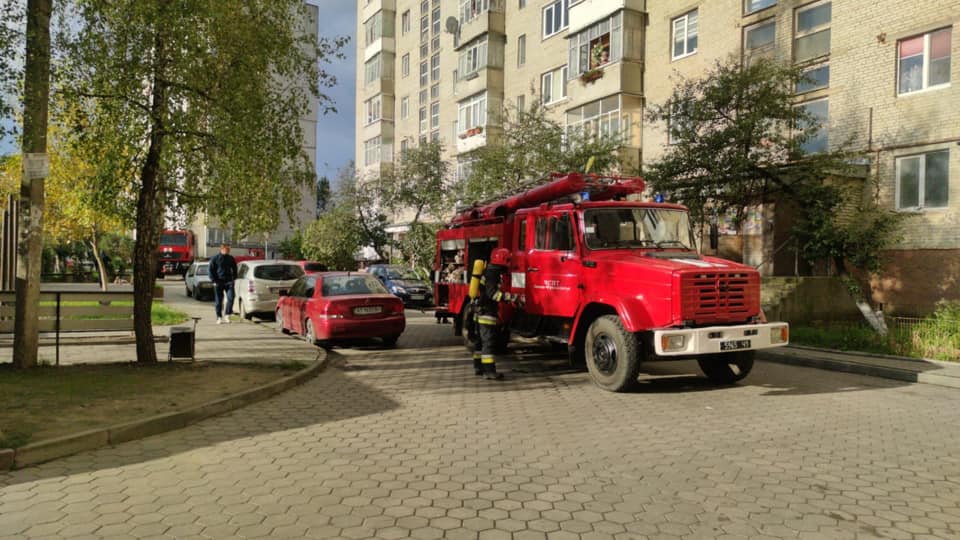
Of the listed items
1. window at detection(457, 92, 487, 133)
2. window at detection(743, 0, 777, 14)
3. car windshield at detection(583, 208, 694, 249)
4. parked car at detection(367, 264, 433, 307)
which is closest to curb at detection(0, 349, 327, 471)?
car windshield at detection(583, 208, 694, 249)

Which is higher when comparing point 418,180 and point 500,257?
point 418,180

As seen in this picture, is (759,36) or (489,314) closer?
(489,314)

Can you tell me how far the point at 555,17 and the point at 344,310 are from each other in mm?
24361

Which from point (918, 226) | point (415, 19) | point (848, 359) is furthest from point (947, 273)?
point (415, 19)

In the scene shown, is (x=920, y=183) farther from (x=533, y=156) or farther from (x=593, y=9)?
(x=593, y=9)

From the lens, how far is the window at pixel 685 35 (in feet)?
80.5

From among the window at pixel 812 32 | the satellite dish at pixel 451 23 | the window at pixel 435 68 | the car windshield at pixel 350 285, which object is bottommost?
the car windshield at pixel 350 285

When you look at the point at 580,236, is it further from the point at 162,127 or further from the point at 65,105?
the point at 65,105

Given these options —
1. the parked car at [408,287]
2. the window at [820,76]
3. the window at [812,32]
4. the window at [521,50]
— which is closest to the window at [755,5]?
the window at [812,32]

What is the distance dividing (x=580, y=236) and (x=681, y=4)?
1939 cm

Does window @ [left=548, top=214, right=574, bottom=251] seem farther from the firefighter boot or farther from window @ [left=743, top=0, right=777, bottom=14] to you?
window @ [left=743, top=0, right=777, bottom=14]

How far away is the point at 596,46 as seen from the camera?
2755 cm

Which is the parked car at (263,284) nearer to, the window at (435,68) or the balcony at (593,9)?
the balcony at (593,9)

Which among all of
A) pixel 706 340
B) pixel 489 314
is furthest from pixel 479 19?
pixel 706 340
